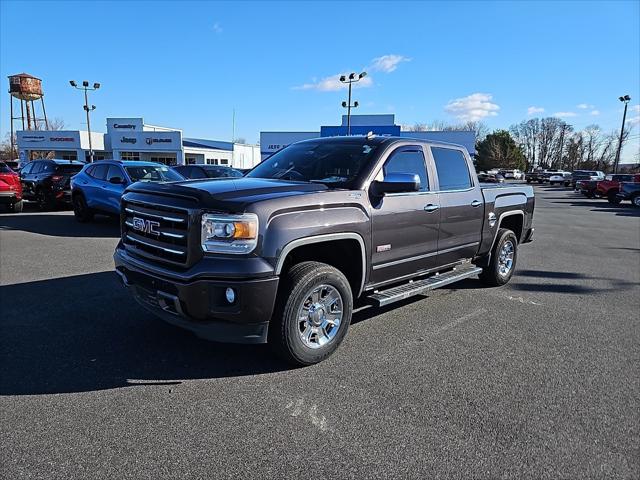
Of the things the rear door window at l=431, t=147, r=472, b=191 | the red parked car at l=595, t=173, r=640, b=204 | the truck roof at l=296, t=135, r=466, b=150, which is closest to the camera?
the truck roof at l=296, t=135, r=466, b=150

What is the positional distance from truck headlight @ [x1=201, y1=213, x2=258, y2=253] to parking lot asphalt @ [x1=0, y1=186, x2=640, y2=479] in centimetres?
109

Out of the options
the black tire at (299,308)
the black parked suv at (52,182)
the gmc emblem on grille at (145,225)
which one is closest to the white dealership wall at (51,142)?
the black parked suv at (52,182)

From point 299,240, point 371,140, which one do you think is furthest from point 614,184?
point 299,240

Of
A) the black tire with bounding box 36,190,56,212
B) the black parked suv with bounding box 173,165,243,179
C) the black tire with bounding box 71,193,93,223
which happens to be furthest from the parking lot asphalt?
the black tire with bounding box 36,190,56,212

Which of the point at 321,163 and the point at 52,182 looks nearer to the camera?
the point at 321,163

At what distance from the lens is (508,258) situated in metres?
6.74

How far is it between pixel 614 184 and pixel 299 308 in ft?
107

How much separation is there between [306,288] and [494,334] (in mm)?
2322

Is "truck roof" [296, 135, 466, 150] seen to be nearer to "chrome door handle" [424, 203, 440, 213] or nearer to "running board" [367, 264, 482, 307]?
"chrome door handle" [424, 203, 440, 213]

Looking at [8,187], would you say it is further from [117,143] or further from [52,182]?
[117,143]

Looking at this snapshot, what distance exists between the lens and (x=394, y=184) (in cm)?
399

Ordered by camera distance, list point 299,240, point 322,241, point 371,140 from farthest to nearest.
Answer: point 371,140
point 322,241
point 299,240

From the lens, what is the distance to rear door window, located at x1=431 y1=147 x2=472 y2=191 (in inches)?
203

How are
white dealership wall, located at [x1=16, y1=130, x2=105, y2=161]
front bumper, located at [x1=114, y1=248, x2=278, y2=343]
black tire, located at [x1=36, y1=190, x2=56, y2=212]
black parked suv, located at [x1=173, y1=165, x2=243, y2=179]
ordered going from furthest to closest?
white dealership wall, located at [x1=16, y1=130, x2=105, y2=161] → black parked suv, located at [x1=173, y1=165, x2=243, y2=179] → black tire, located at [x1=36, y1=190, x2=56, y2=212] → front bumper, located at [x1=114, y1=248, x2=278, y2=343]
